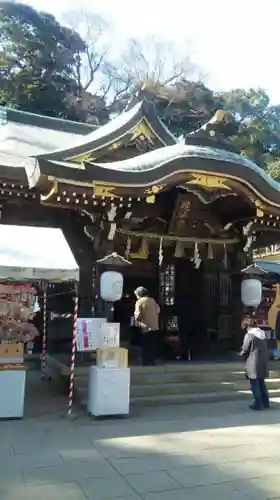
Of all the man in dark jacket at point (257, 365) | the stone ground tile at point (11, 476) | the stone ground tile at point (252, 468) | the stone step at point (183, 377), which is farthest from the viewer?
the stone step at point (183, 377)

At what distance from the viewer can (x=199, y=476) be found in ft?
14.5

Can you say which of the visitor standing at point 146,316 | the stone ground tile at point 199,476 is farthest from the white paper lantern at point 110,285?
the stone ground tile at point 199,476

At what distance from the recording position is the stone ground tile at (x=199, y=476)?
4273 mm

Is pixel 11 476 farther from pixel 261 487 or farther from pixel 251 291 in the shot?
pixel 251 291

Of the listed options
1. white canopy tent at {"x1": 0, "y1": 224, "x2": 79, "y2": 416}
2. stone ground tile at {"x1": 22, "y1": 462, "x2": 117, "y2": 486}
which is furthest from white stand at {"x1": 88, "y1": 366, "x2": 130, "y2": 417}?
stone ground tile at {"x1": 22, "y1": 462, "x2": 117, "y2": 486}

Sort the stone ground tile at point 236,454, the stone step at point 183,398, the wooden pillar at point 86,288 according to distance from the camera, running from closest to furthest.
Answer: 1. the stone ground tile at point 236,454
2. the stone step at point 183,398
3. the wooden pillar at point 86,288

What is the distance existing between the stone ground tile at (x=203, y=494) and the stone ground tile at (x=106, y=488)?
0.21 metres

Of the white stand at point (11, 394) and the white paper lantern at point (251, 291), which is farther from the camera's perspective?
the white paper lantern at point (251, 291)

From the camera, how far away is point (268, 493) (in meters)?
4.04

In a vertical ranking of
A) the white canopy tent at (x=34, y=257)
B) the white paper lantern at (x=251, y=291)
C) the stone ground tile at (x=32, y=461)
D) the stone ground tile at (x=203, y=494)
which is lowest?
the stone ground tile at (x=203, y=494)

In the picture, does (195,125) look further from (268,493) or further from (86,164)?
(268,493)

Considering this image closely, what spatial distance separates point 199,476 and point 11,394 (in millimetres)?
3060

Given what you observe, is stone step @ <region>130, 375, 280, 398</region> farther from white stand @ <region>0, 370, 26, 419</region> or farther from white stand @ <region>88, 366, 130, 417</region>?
white stand @ <region>0, 370, 26, 419</region>

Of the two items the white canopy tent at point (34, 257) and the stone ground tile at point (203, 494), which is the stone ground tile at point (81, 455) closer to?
the stone ground tile at point (203, 494)
